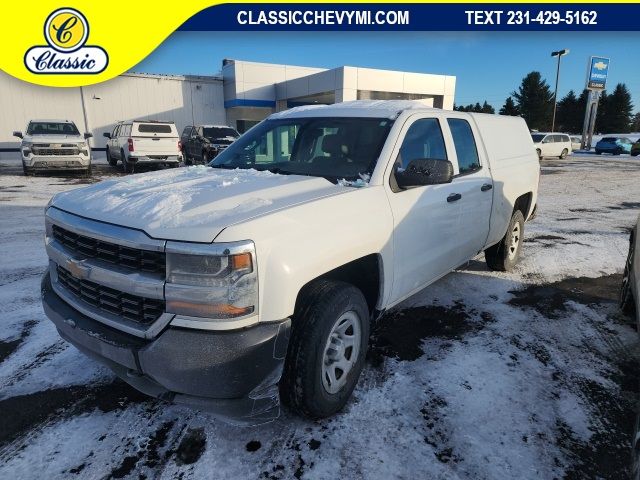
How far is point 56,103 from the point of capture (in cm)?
3006

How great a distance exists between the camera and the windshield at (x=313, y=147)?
319 centimetres

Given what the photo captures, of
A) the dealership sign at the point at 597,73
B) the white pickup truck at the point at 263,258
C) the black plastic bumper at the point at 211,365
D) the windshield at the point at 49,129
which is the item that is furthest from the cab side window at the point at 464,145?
the dealership sign at the point at 597,73

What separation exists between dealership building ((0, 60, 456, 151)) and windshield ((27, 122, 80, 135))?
642 inches

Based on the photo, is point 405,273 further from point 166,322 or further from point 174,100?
point 174,100

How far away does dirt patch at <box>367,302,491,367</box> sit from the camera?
3.51m

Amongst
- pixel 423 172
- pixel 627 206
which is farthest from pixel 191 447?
pixel 627 206

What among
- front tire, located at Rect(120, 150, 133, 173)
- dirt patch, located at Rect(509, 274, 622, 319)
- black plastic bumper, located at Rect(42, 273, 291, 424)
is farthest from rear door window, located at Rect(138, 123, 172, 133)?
black plastic bumper, located at Rect(42, 273, 291, 424)

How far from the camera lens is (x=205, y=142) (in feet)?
59.7

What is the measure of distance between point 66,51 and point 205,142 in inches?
433

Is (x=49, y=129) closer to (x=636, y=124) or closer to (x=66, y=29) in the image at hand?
(x=66, y=29)

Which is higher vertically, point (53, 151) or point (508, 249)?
point (53, 151)

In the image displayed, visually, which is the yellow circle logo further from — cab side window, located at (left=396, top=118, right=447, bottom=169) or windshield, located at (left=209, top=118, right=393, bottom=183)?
cab side window, located at (left=396, top=118, right=447, bottom=169)

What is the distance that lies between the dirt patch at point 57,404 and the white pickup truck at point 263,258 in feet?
1.70

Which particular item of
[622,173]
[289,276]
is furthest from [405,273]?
[622,173]
